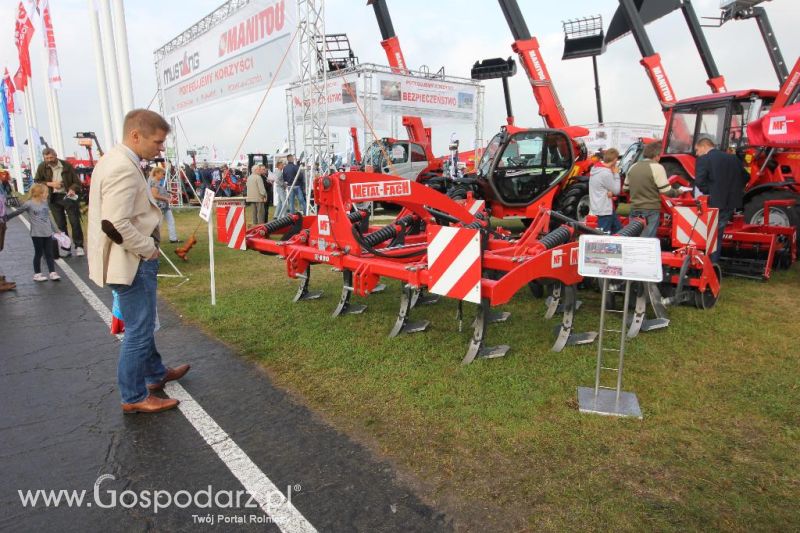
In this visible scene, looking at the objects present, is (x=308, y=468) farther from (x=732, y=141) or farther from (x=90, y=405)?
(x=732, y=141)

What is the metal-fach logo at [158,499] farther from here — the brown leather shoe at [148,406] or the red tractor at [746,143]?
the red tractor at [746,143]

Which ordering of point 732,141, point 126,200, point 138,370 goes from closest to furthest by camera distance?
1. point 126,200
2. point 138,370
3. point 732,141

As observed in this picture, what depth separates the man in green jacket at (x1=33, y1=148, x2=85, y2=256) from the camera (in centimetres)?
902

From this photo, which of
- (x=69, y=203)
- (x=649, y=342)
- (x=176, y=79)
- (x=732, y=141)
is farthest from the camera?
(x=176, y=79)

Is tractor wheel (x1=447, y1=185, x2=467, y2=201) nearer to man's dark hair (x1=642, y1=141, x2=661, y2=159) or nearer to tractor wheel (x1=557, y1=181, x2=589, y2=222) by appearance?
tractor wheel (x1=557, y1=181, x2=589, y2=222)

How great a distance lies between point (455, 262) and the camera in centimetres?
379

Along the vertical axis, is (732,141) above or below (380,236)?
above

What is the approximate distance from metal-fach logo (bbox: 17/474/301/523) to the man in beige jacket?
2.78 feet

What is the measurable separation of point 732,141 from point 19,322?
10605mm

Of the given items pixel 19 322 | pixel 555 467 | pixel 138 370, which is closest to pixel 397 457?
pixel 555 467

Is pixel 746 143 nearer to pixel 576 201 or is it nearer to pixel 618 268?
pixel 576 201

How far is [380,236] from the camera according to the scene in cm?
547

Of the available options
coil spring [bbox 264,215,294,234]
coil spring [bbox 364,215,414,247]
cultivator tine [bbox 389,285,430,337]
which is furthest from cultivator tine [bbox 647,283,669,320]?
coil spring [bbox 264,215,294,234]

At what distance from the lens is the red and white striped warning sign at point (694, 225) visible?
543cm
